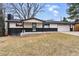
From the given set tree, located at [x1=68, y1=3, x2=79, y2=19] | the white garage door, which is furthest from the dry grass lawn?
tree, located at [x1=68, y1=3, x2=79, y2=19]

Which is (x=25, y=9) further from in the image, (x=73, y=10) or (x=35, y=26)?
(x=73, y=10)

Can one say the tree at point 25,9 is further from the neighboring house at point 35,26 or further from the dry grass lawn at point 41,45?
the dry grass lawn at point 41,45

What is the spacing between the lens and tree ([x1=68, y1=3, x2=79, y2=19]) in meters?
4.77

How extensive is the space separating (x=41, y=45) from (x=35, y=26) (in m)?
0.32

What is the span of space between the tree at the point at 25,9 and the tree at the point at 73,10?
40 centimetres

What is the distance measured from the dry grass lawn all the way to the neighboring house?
10 centimetres

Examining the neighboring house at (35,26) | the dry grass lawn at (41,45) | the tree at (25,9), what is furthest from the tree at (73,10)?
the tree at (25,9)

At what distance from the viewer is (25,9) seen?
482 cm

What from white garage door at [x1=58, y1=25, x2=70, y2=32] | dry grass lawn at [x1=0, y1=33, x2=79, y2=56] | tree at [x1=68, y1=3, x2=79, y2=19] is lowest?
dry grass lawn at [x1=0, y1=33, x2=79, y2=56]

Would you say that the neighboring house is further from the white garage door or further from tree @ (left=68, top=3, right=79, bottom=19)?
tree @ (left=68, top=3, right=79, bottom=19)

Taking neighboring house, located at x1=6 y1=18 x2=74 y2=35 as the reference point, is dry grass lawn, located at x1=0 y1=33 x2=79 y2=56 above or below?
below

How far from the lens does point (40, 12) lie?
4797 mm

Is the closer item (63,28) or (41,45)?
(41,45)

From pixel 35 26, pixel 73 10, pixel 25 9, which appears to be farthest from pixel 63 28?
pixel 25 9
